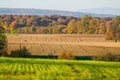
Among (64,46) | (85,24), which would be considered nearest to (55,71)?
(64,46)

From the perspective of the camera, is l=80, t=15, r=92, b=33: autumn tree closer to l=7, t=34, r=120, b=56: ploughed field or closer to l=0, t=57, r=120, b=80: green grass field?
l=7, t=34, r=120, b=56: ploughed field

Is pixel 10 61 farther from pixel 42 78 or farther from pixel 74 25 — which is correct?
pixel 74 25

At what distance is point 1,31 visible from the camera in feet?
225

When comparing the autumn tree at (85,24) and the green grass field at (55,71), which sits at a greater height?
the green grass field at (55,71)

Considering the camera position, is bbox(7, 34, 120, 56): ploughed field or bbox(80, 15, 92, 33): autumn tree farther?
bbox(80, 15, 92, 33): autumn tree

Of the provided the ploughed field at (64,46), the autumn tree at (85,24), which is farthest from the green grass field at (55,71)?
the autumn tree at (85,24)

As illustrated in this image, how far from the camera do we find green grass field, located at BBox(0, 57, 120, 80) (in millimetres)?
27820

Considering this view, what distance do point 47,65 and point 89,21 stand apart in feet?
374

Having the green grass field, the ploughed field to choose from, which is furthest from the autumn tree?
the green grass field

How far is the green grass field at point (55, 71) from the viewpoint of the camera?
1095 inches

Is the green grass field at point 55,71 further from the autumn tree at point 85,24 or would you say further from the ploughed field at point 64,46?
the autumn tree at point 85,24

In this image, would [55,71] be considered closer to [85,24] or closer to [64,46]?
[64,46]

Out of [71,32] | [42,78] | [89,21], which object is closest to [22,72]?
[42,78]

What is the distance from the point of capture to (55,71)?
31.5 meters
